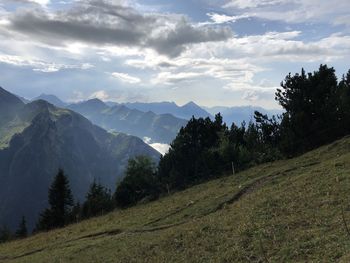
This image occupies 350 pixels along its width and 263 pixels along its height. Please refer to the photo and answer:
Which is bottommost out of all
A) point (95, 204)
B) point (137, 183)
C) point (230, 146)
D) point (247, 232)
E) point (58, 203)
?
point (95, 204)

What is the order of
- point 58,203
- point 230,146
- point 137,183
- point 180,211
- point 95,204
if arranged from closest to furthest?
point 180,211 → point 58,203 → point 230,146 → point 137,183 → point 95,204

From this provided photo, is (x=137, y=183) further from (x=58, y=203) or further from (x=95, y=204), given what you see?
(x=58, y=203)

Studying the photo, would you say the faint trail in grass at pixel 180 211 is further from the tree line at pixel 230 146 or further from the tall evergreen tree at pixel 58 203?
the tall evergreen tree at pixel 58 203

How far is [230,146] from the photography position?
321ft

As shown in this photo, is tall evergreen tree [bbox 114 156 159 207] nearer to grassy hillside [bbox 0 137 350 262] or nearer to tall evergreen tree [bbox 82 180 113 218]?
tall evergreen tree [bbox 82 180 113 218]

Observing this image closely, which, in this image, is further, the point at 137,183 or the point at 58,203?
the point at 137,183

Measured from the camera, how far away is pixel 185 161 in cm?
12569

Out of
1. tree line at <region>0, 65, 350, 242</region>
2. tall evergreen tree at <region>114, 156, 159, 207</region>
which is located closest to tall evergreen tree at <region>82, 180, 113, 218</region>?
tree line at <region>0, 65, 350, 242</region>

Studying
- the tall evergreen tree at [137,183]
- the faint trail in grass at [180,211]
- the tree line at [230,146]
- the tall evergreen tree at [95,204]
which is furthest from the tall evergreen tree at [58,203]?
the faint trail in grass at [180,211]

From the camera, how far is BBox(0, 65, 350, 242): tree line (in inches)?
2847

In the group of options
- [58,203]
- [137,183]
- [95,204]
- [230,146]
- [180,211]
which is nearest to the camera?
[180,211]

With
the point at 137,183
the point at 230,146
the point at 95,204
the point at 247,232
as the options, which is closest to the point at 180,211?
the point at 247,232

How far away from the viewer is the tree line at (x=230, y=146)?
72312 millimetres

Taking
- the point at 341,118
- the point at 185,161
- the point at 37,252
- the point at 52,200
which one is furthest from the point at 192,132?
the point at 37,252
